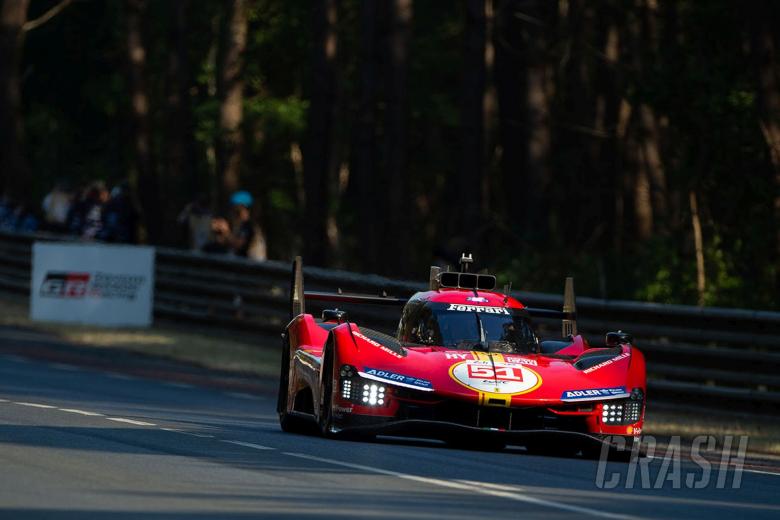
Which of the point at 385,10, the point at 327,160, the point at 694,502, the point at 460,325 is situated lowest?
the point at 694,502

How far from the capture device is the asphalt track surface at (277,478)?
34.8 ft

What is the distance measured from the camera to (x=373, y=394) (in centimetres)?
1456

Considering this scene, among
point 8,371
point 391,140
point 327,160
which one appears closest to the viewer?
point 8,371

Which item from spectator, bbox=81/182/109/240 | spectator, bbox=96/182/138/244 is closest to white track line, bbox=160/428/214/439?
spectator, bbox=96/182/138/244

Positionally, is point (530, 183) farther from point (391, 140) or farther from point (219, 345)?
point (219, 345)

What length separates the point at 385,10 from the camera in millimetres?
35594

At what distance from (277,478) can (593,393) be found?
136 inches

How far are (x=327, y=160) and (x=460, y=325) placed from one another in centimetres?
2316

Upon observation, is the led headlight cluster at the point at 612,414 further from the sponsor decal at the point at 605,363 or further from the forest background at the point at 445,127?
the forest background at the point at 445,127

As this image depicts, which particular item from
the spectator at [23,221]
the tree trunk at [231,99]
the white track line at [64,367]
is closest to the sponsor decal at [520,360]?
the white track line at [64,367]

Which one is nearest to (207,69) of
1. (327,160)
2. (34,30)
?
(34,30)

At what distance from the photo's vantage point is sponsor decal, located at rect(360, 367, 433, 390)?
47.4 ft

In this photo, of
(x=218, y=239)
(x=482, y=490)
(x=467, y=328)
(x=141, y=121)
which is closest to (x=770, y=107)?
(x=218, y=239)

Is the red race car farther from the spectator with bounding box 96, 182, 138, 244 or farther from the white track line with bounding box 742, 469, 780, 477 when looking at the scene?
the spectator with bounding box 96, 182, 138, 244
